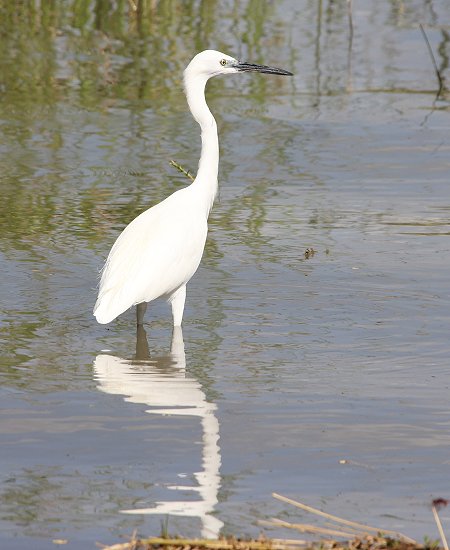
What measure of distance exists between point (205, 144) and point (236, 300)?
1.02 metres

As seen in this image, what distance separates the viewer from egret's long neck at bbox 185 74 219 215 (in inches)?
289

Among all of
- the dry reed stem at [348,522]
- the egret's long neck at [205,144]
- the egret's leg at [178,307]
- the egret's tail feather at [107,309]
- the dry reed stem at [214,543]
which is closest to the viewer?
the dry reed stem at [214,543]

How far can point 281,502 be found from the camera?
440 centimetres

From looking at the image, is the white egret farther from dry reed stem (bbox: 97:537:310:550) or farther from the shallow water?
dry reed stem (bbox: 97:537:310:550)

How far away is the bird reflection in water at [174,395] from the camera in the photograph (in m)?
4.34

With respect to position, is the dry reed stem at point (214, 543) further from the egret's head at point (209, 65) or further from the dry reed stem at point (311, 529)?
the egret's head at point (209, 65)

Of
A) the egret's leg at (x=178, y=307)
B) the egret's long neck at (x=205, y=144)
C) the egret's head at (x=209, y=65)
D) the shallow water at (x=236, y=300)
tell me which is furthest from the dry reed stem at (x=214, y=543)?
the egret's head at (x=209, y=65)

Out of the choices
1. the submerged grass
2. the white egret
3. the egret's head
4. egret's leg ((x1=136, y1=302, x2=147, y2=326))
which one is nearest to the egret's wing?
the white egret

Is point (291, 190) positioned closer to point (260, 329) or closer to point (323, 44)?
point (260, 329)

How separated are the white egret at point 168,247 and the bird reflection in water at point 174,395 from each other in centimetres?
24

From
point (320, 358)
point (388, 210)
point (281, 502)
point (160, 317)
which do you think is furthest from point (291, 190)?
point (281, 502)

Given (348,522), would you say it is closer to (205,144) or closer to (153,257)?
(153,257)

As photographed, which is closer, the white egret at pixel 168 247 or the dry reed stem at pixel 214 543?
the dry reed stem at pixel 214 543

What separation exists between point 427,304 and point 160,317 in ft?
4.96
